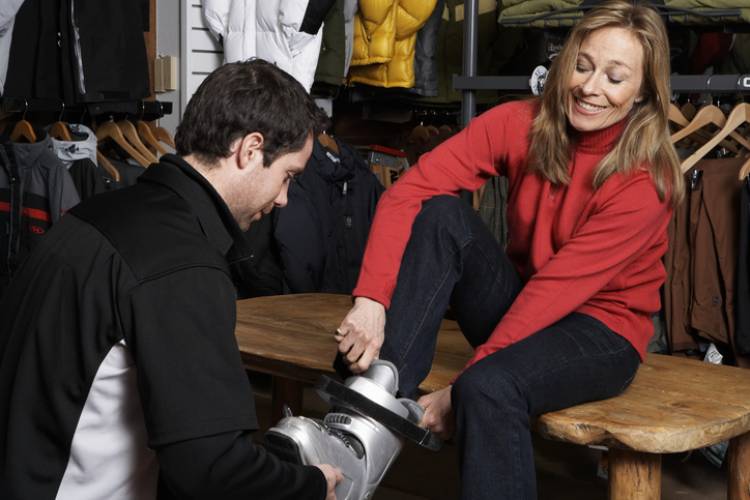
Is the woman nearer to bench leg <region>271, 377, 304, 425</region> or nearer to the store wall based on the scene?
bench leg <region>271, 377, 304, 425</region>

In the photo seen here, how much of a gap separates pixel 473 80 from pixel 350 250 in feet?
2.88

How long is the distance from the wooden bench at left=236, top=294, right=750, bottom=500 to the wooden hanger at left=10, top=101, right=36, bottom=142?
1.40 m

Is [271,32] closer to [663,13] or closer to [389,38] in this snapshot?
[389,38]

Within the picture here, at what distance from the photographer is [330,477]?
1617 millimetres

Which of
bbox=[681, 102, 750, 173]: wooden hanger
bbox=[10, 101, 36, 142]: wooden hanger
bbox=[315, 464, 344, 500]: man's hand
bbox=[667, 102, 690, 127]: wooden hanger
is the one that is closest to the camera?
bbox=[315, 464, 344, 500]: man's hand

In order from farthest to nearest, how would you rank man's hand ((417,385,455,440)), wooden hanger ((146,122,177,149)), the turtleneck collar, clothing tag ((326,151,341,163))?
wooden hanger ((146,122,177,149)) < clothing tag ((326,151,341,163)) < the turtleneck collar < man's hand ((417,385,455,440))

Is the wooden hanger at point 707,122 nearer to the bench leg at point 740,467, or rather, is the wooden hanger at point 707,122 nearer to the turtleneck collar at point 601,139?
the turtleneck collar at point 601,139

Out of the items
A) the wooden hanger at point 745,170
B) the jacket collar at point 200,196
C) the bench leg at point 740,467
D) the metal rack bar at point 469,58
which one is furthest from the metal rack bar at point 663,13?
the jacket collar at point 200,196

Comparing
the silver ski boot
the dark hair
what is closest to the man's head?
the dark hair

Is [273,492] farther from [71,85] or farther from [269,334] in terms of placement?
[71,85]

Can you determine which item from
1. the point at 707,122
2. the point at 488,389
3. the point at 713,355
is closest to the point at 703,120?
the point at 707,122

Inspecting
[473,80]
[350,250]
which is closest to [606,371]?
[473,80]

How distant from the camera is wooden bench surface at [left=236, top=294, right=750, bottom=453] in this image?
1856mm

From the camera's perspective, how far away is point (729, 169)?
3156 mm
